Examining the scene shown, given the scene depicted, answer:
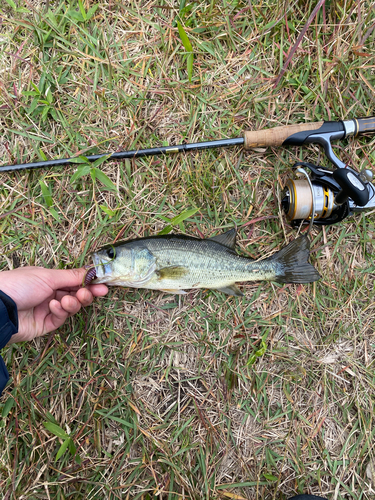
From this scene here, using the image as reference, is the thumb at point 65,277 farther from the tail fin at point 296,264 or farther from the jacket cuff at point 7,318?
the tail fin at point 296,264

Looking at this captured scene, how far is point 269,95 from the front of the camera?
132 inches

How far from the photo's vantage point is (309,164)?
3.13 metres

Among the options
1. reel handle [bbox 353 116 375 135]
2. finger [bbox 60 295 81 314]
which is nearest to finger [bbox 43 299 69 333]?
finger [bbox 60 295 81 314]

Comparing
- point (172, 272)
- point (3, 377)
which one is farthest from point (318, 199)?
point (3, 377)

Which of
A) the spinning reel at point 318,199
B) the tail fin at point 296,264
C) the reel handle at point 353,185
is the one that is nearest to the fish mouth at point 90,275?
the tail fin at point 296,264

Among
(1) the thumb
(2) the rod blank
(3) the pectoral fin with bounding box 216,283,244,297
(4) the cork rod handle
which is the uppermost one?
(2) the rod blank

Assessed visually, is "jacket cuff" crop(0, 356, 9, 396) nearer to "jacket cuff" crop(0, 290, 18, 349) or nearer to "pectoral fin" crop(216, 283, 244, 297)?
"jacket cuff" crop(0, 290, 18, 349)

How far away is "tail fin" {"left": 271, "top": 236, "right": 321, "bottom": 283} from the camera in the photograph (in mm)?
3146

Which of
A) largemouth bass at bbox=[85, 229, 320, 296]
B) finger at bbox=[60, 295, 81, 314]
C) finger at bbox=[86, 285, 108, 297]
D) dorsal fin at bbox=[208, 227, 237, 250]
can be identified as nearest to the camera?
finger at bbox=[60, 295, 81, 314]

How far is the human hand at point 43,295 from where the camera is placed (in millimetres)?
2781

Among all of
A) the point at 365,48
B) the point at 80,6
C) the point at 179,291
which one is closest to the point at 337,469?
the point at 179,291

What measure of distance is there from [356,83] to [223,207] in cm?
198

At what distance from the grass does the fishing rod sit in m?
0.15

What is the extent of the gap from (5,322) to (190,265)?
1647mm
